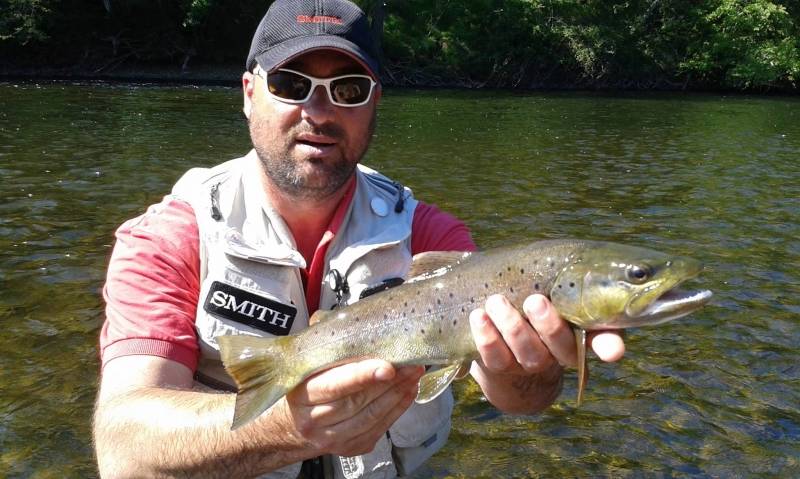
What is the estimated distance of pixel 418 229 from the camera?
370 cm

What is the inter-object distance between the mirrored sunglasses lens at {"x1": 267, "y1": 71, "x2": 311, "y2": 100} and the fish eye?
157 cm

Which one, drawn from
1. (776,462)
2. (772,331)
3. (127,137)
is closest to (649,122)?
(127,137)

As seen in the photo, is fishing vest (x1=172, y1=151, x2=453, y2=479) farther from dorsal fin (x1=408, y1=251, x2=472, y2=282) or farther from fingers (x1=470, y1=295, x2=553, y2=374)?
fingers (x1=470, y1=295, x2=553, y2=374)

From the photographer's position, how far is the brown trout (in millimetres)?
2512

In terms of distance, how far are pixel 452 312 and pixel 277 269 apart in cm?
89

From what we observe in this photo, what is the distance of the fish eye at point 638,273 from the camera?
2.50 meters

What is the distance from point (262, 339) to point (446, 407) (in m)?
1.32

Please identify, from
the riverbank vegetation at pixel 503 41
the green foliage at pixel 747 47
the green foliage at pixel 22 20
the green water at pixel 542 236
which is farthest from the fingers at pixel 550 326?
the green foliage at pixel 747 47

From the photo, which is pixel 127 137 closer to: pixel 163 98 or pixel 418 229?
pixel 163 98

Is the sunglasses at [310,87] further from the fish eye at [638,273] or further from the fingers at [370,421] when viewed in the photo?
the fish eye at [638,273]

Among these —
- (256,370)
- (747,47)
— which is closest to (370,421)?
(256,370)

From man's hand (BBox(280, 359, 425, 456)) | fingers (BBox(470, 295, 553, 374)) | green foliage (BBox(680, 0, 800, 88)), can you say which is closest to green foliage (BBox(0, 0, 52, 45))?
green foliage (BBox(680, 0, 800, 88))

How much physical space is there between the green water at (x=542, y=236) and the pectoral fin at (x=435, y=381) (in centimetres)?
199

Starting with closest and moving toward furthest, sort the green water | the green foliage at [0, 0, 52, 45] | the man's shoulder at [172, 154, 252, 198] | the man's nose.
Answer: the man's nose, the man's shoulder at [172, 154, 252, 198], the green water, the green foliage at [0, 0, 52, 45]
